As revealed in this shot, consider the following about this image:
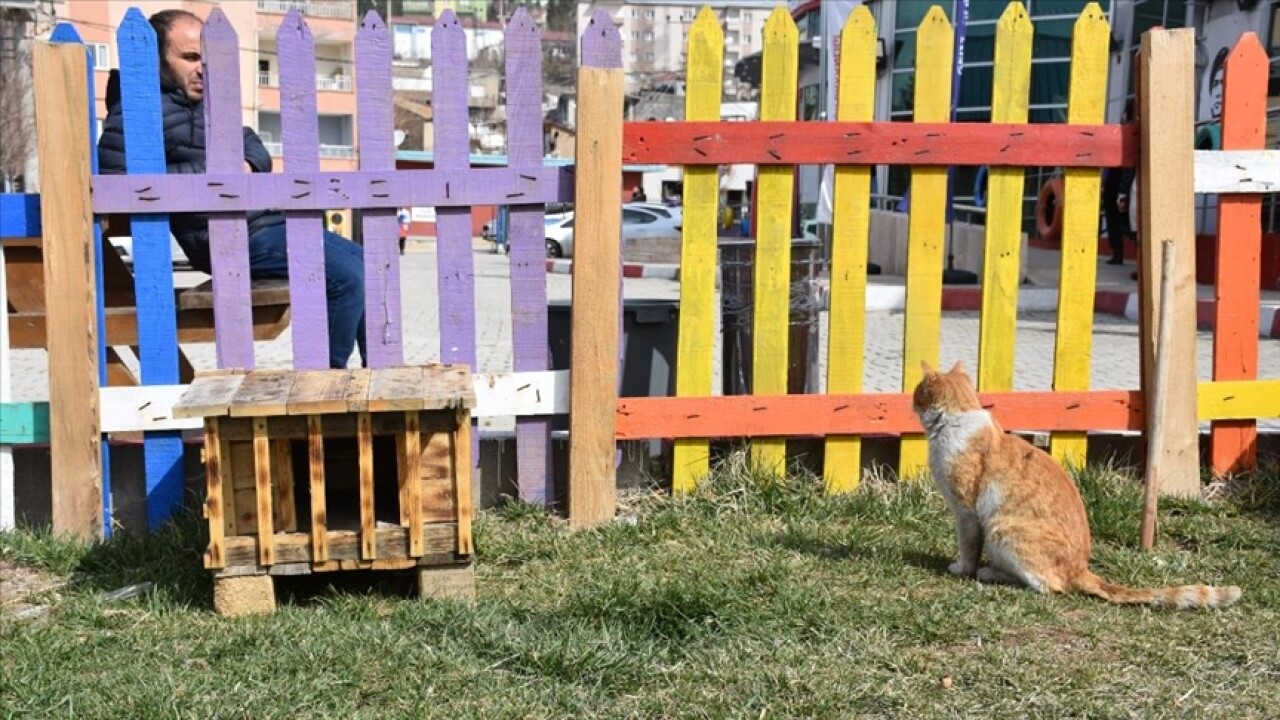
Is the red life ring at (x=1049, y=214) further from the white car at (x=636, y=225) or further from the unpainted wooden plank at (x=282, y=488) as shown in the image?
the unpainted wooden plank at (x=282, y=488)

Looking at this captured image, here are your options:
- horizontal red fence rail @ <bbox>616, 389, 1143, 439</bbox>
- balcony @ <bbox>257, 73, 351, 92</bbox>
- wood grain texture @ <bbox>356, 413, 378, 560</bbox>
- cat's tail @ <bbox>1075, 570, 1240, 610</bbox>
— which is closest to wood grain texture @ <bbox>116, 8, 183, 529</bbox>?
wood grain texture @ <bbox>356, 413, 378, 560</bbox>

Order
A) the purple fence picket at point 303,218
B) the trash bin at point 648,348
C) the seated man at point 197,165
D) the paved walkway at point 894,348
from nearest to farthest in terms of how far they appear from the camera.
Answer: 1. the purple fence picket at point 303,218
2. the seated man at point 197,165
3. the trash bin at point 648,348
4. the paved walkway at point 894,348

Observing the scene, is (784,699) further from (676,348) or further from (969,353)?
(969,353)

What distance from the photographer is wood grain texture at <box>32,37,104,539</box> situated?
14.6 ft

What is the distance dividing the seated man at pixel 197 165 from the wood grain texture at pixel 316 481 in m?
1.20

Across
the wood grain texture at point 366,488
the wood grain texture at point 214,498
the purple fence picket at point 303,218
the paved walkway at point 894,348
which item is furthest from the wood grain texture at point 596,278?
the paved walkway at point 894,348

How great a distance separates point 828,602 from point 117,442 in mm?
2855

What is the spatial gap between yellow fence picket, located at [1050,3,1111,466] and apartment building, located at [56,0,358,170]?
43557 millimetres

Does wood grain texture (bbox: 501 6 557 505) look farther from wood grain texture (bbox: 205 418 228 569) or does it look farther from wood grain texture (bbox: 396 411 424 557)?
wood grain texture (bbox: 205 418 228 569)

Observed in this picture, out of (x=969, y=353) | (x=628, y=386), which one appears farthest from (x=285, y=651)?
(x=969, y=353)

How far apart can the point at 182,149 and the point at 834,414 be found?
274 cm

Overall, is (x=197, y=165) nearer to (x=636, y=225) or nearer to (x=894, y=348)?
(x=894, y=348)

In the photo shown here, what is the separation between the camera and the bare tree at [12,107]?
30766 millimetres

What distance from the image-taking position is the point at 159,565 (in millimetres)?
4293
